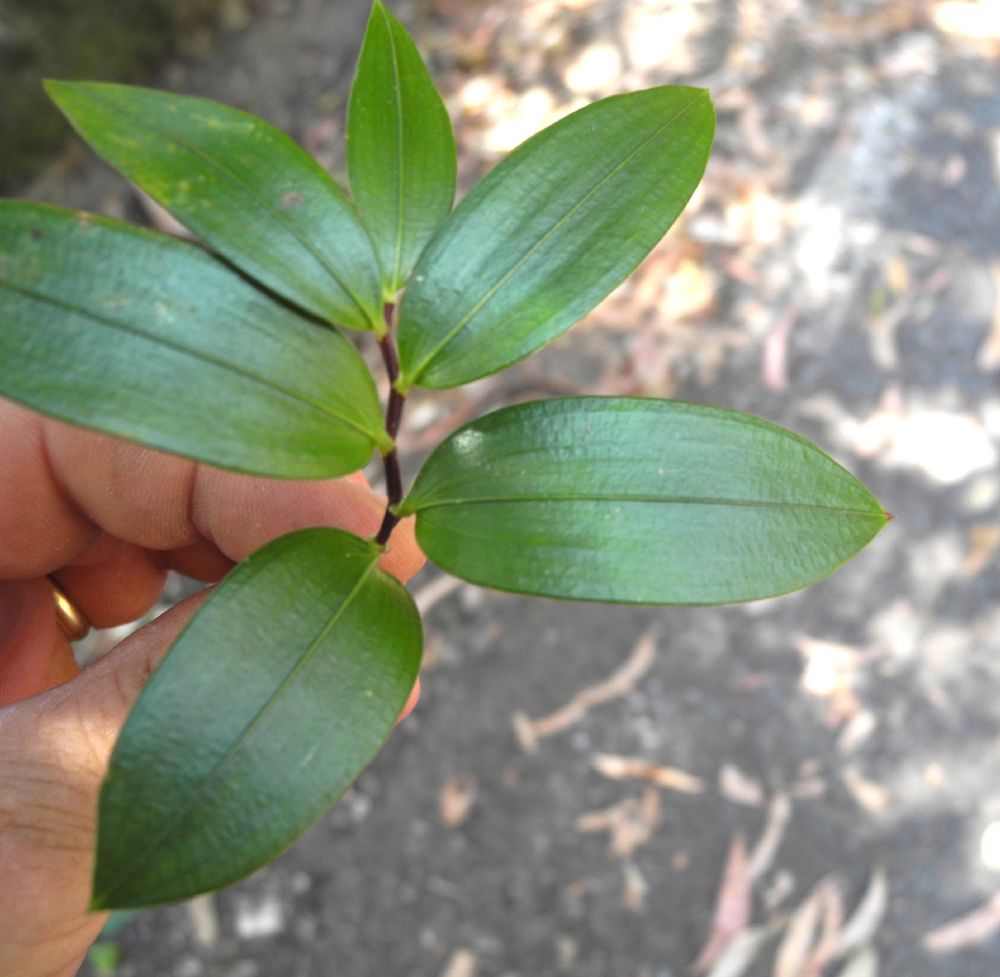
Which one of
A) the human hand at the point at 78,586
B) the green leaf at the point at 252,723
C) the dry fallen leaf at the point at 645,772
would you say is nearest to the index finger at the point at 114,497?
the human hand at the point at 78,586

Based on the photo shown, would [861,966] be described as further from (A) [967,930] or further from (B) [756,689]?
(B) [756,689]

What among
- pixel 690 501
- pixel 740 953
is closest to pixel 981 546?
pixel 740 953

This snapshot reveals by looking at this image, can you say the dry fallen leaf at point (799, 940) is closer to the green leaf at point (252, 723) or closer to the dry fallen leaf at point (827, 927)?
the dry fallen leaf at point (827, 927)

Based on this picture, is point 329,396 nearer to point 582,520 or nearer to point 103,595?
point 582,520

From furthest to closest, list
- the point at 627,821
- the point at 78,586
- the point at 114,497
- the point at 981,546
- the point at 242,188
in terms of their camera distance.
→ the point at 981,546, the point at 627,821, the point at 78,586, the point at 114,497, the point at 242,188

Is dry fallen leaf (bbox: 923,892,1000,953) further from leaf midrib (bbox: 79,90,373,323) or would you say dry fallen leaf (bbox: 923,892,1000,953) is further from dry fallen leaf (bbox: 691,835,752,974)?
leaf midrib (bbox: 79,90,373,323)

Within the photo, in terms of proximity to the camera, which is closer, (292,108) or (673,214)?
(673,214)

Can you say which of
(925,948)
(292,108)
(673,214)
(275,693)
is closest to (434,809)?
(925,948)
